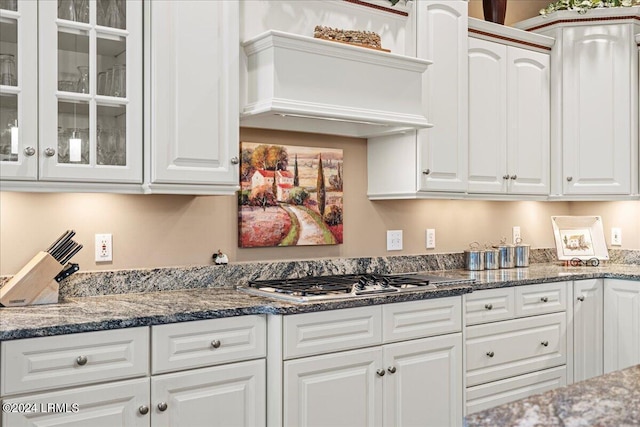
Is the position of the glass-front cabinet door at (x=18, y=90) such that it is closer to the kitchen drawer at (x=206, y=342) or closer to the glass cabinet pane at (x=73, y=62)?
the glass cabinet pane at (x=73, y=62)

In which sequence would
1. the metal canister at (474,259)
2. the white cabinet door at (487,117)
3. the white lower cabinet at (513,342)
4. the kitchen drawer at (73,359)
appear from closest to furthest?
the kitchen drawer at (73,359) < the white lower cabinet at (513,342) < the white cabinet door at (487,117) < the metal canister at (474,259)

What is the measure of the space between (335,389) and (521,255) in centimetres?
192

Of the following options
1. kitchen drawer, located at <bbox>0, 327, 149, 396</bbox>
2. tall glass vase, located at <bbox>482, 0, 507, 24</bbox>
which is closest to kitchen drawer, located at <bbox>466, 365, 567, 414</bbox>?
kitchen drawer, located at <bbox>0, 327, 149, 396</bbox>

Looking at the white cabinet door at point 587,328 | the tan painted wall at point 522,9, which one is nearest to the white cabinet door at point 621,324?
the white cabinet door at point 587,328

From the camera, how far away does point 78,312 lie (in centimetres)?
231

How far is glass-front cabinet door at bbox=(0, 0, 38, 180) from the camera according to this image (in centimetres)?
227

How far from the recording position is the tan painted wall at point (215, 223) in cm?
262

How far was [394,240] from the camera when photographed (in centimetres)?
371

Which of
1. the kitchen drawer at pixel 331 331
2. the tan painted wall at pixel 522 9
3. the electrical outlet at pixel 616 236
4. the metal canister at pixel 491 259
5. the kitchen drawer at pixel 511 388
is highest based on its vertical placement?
the tan painted wall at pixel 522 9

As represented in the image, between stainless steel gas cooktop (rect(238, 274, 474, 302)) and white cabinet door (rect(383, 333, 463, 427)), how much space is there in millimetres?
246

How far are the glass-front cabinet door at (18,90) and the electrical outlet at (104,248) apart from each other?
51cm

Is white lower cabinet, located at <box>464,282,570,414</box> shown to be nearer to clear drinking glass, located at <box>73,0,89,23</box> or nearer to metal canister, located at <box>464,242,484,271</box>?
metal canister, located at <box>464,242,484,271</box>

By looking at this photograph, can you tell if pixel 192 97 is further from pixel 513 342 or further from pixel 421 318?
pixel 513 342

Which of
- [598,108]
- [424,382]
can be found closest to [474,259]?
[424,382]
